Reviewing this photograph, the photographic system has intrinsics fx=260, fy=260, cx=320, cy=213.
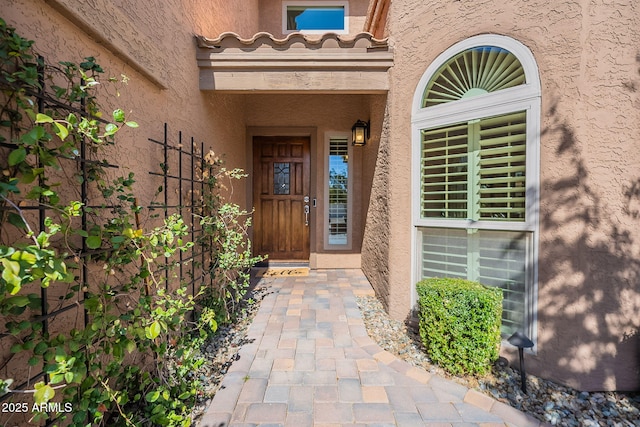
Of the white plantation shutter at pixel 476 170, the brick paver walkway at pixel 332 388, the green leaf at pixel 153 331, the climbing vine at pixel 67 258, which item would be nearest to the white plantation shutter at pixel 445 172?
the white plantation shutter at pixel 476 170

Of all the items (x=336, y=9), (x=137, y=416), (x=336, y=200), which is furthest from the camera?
(x=336, y=9)

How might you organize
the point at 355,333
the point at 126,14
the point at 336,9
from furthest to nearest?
the point at 336,9 < the point at 355,333 < the point at 126,14

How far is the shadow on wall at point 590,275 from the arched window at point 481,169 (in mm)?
142

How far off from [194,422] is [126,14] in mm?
2668

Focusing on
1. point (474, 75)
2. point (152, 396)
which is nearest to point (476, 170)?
point (474, 75)

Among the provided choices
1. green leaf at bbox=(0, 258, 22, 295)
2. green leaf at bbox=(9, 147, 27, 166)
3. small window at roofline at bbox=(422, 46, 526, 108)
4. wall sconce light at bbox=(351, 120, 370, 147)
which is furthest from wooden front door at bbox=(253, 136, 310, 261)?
green leaf at bbox=(0, 258, 22, 295)

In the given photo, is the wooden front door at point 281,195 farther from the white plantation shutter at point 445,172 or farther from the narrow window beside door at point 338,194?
the white plantation shutter at point 445,172

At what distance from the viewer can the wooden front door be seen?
4.82 metres

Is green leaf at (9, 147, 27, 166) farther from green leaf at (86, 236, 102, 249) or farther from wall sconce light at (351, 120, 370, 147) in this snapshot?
wall sconce light at (351, 120, 370, 147)

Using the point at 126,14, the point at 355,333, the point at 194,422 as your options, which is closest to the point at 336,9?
the point at 126,14

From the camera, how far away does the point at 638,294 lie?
1789mm

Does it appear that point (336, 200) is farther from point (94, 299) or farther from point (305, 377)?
point (94, 299)

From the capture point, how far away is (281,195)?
4.84 m

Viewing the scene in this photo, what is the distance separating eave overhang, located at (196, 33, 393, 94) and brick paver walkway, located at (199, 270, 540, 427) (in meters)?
2.65
